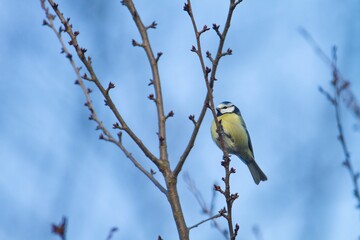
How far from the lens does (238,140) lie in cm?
637

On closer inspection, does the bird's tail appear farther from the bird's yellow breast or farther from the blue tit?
the bird's yellow breast

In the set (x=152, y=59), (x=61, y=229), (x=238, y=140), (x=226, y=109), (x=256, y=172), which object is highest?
(x=226, y=109)

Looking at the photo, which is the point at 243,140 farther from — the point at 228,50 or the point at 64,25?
the point at 64,25

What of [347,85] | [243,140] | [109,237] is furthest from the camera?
[243,140]

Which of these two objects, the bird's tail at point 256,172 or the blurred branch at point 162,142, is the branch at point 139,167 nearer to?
the blurred branch at point 162,142

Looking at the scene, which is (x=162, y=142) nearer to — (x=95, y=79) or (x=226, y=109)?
(x=95, y=79)

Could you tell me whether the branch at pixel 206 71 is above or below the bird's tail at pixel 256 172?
below

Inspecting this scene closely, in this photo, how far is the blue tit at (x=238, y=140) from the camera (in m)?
6.32

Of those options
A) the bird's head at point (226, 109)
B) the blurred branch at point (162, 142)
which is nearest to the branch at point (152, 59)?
the blurred branch at point (162, 142)

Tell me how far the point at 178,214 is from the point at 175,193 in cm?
11

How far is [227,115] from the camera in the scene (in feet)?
22.1

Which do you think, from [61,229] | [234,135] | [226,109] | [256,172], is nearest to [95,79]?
[61,229]

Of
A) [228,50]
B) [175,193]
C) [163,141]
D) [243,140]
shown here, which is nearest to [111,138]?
[163,141]

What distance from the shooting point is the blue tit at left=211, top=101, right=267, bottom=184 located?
6320 millimetres
